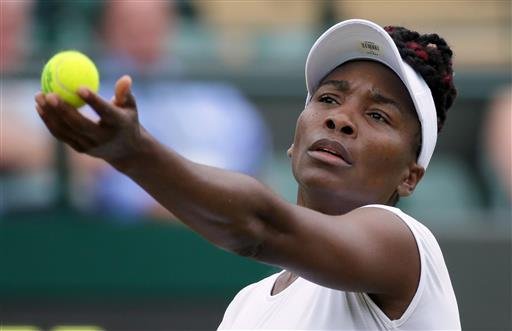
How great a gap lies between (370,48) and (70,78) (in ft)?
3.52

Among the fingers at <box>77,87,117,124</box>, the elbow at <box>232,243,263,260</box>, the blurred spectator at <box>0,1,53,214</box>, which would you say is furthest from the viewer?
the blurred spectator at <box>0,1,53,214</box>

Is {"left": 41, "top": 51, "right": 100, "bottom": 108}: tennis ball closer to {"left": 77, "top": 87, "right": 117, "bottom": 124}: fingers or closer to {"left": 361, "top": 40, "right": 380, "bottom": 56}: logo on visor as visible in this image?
{"left": 77, "top": 87, "right": 117, "bottom": 124}: fingers

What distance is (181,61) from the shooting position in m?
7.62

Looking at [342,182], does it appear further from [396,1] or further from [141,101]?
[396,1]

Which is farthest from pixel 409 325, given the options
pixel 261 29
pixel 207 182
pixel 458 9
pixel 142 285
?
pixel 458 9

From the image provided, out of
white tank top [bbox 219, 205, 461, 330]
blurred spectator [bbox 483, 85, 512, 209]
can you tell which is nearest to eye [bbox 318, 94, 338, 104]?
white tank top [bbox 219, 205, 461, 330]

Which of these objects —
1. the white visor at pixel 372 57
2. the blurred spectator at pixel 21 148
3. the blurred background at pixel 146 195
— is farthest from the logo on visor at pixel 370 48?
the blurred spectator at pixel 21 148

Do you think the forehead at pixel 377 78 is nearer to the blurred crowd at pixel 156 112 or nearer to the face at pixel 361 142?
the face at pixel 361 142

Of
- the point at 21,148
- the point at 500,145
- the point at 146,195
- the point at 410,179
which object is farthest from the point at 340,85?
the point at 500,145

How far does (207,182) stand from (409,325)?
2.24ft

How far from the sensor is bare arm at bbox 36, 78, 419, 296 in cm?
206

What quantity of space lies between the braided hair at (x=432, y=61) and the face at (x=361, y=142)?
0.07 m

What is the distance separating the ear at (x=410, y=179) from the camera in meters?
2.90

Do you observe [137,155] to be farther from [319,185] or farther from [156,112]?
[156,112]
